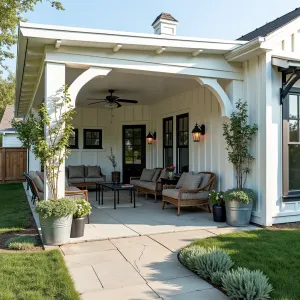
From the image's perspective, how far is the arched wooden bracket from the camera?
5.39 metres

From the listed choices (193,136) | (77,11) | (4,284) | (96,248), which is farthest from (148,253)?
(77,11)

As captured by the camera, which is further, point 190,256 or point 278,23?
point 278,23

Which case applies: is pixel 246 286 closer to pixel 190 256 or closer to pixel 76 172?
pixel 190 256

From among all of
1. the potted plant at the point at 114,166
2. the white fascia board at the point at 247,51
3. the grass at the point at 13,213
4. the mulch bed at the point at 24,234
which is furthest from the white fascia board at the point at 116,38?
the potted plant at the point at 114,166

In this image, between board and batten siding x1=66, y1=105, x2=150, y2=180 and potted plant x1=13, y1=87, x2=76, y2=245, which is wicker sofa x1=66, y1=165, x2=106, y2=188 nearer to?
board and batten siding x1=66, y1=105, x2=150, y2=180

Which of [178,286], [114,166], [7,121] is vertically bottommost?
[178,286]

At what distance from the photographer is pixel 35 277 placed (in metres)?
3.14

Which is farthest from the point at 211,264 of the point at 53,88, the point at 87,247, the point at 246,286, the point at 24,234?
the point at 53,88

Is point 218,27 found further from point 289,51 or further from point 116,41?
point 116,41

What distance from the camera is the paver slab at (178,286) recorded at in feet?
9.51

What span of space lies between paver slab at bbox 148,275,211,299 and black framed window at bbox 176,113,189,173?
215 inches

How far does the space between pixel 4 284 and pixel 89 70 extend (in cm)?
331

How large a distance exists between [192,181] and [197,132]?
1.36m

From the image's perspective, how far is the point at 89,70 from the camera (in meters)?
5.01
